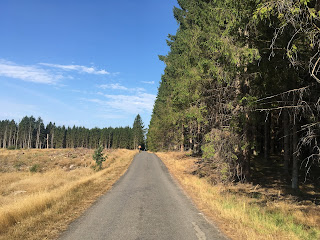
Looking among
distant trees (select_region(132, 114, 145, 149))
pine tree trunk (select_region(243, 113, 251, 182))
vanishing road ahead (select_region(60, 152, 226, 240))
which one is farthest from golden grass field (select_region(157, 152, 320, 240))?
distant trees (select_region(132, 114, 145, 149))

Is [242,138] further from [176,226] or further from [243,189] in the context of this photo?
[176,226]

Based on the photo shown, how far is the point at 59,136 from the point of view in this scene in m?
122

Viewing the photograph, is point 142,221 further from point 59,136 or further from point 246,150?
point 59,136

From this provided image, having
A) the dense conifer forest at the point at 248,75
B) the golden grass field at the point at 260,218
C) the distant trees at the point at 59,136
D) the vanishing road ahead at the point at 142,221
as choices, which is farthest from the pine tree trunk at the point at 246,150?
the distant trees at the point at 59,136

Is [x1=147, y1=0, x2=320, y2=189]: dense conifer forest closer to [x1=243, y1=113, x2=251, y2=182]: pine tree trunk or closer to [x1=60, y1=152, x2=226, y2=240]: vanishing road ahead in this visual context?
[x1=243, y1=113, x2=251, y2=182]: pine tree trunk

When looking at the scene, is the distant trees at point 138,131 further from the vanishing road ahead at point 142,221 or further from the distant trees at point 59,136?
the vanishing road ahead at point 142,221

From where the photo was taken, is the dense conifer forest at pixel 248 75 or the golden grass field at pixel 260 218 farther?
the dense conifer forest at pixel 248 75

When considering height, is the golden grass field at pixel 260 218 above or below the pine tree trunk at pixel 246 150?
below

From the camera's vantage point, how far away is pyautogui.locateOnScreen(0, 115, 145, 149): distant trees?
346ft

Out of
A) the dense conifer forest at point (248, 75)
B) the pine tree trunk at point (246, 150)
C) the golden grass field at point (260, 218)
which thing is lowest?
the golden grass field at point (260, 218)

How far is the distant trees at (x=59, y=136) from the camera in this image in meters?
106

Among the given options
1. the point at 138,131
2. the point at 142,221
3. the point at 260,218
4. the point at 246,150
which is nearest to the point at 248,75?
the point at 246,150

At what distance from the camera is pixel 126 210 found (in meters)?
7.31

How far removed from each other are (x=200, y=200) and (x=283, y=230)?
12.5 feet
